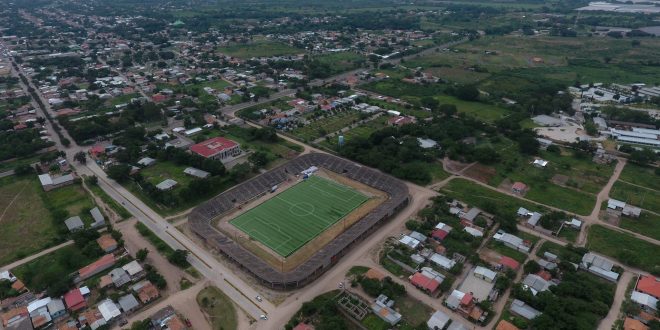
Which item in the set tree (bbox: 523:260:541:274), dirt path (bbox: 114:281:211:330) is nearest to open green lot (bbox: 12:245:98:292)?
dirt path (bbox: 114:281:211:330)

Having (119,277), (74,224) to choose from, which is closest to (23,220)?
(74,224)

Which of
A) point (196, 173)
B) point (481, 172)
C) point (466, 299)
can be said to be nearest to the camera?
point (466, 299)

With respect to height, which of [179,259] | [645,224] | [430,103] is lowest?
[645,224]

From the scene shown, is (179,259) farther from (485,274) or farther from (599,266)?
(599,266)

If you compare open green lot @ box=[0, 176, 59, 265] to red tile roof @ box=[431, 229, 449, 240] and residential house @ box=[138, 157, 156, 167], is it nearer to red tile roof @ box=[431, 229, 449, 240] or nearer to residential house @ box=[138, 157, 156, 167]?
residential house @ box=[138, 157, 156, 167]

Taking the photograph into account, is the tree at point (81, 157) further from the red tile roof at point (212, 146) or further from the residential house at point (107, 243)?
the residential house at point (107, 243)

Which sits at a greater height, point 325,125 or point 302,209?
point 325,125

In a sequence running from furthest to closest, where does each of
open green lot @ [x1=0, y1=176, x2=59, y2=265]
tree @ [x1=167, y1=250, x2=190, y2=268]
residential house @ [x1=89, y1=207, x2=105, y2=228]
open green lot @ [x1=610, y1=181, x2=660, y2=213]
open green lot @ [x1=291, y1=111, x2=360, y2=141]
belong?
1. open green lot @ [x1=291, y1=111, x2=360, y2=141]
2. open green lot @ [x1=610, y1=181, x2=660, y2=213]
3. residential house @ [x1=89, y1=207, x2=105, y2=228]
4. open green lot @ [x1=0, y1=176, x2=59, y2=265]
5. tree @ [x1=167, y1=250, x2=190, y2=268]
